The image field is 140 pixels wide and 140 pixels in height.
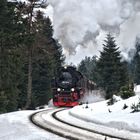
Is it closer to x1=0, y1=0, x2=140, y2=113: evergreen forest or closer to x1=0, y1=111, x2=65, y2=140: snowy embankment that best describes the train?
x1=0, y1=0, x2=140, y2=113: evergreen forest

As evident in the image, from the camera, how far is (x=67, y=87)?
3441cm

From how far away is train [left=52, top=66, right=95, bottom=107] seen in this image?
111ft

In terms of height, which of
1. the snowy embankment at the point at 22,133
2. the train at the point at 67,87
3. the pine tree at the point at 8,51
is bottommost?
the snowy embankment at the point at 22,133

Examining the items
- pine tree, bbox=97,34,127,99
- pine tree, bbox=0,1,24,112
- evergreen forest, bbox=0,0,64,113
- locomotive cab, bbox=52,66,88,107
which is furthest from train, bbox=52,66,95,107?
pine tree, bbox=97,34,127,99

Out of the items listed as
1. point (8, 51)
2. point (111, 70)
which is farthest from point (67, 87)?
point (111, 70)

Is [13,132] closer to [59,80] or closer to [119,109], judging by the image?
[119,109]

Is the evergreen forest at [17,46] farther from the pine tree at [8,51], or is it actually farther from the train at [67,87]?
the train at [67,87]

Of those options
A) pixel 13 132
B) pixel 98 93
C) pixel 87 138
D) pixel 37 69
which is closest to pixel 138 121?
pixel 87 138

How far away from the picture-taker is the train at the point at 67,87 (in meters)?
33.8

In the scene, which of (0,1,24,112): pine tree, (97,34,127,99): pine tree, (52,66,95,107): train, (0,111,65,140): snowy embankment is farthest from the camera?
(97,34,127,99): pine tree

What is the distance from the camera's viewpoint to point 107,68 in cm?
5281

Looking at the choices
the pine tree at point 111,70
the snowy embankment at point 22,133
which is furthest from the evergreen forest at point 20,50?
the snowy embankment at point 22,133

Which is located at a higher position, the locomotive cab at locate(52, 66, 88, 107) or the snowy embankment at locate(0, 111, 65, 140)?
the locomotive cab at locate(52, 66, 88, 107)

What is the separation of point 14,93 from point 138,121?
91.8 feet
